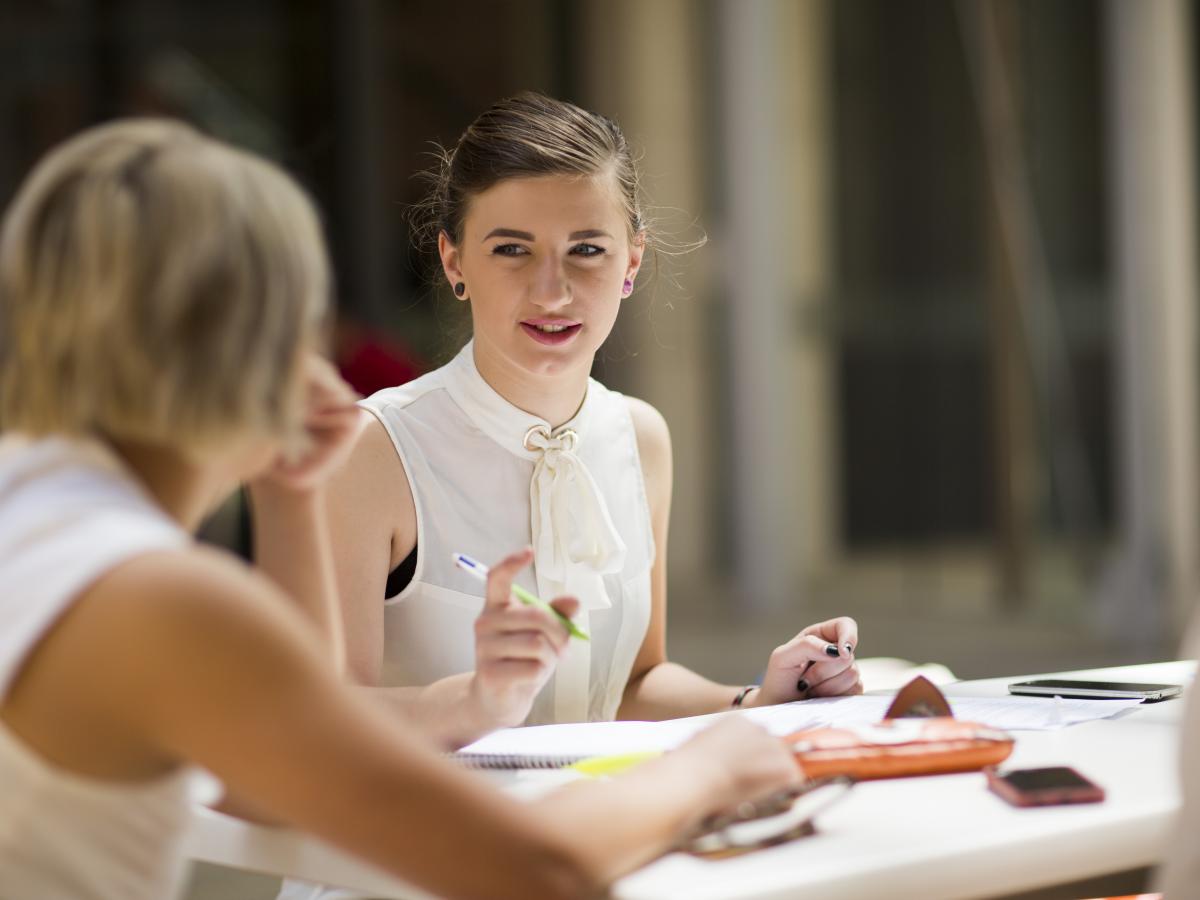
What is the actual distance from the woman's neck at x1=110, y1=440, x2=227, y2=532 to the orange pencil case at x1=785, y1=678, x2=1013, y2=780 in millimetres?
579

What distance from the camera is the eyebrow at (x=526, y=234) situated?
2016mm

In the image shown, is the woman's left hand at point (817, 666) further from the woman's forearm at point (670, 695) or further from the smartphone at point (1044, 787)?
the smartphone at point (1044, 787)

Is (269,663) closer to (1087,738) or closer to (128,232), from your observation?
(128,232)

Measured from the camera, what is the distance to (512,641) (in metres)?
1.52

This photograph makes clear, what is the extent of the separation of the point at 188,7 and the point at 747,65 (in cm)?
284

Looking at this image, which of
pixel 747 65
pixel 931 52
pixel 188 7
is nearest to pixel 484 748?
pixel 931 52

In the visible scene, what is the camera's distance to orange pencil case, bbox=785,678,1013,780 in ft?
4.59

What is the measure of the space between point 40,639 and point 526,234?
1.10m

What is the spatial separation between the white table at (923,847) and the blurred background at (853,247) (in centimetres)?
440

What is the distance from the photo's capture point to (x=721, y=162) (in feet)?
26.2

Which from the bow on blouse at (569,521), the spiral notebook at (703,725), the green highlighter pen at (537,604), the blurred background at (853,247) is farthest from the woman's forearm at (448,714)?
the blurred background at (853,247)

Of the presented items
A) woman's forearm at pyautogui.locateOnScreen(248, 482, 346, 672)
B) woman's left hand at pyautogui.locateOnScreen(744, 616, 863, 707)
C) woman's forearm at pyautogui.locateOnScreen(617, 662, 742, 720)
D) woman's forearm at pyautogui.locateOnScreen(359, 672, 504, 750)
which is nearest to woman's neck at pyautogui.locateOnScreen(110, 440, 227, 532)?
woman's forearm at pyautogui.locateOnScreen(248, 482, 346, 672)

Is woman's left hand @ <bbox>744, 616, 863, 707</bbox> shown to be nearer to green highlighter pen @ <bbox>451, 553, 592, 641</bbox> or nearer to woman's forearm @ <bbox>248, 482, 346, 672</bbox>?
green highlighter pen @ <bbox>451, 553, 592, 641</bbox>

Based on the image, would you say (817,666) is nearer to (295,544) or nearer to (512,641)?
(512,641)
